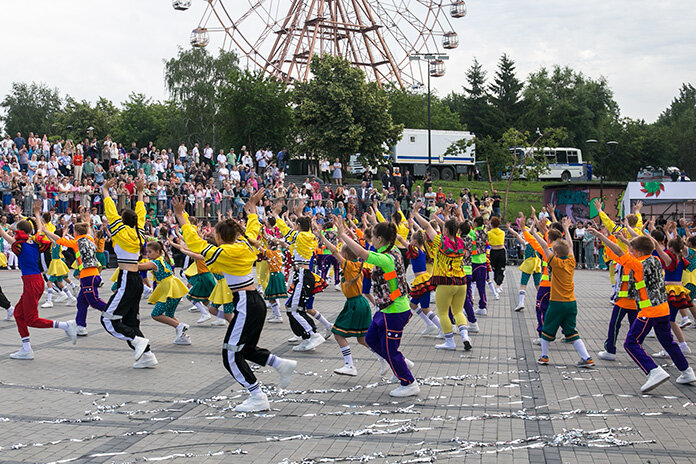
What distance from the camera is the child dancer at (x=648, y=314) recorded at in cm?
733

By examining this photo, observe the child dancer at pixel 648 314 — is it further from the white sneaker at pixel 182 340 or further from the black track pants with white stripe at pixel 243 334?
the white sneaker at pixel 182 340

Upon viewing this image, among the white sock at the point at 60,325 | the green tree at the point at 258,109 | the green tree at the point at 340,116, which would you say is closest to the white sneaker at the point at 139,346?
the white sock at the point at 60,325

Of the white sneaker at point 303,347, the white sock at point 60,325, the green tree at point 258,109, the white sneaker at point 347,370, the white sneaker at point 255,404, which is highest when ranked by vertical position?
the green tree at point 258,109

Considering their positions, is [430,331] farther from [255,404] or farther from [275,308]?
[255,404]

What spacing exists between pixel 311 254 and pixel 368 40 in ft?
164

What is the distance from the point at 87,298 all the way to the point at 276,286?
2.82 metres

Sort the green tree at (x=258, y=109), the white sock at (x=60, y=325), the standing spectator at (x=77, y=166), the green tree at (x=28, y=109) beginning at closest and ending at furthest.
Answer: the white sock at (x=60, y=325)
the standing spectator at (x=77, y=166)
the green tree at (x=258, y=109)
the green tree at (x=28, y=109)

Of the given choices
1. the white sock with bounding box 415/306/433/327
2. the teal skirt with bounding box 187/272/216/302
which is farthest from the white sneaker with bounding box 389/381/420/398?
the teal skirt with bounding box 187/272/216/302

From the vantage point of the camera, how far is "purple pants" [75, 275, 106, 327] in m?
9.96

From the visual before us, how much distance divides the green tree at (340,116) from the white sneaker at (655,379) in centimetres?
3084

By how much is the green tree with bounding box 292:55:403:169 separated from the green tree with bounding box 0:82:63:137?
5298 cm

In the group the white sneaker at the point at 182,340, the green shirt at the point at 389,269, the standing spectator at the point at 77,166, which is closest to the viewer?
the green shirt at the point at 389,269

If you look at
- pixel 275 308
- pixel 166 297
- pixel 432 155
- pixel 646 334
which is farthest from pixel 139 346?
pixel 432 155

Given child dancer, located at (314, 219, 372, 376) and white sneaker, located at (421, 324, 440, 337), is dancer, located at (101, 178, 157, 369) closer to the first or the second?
child dancer, located at (314, 219, 372, 376)
